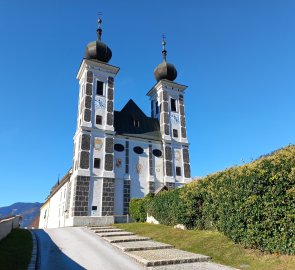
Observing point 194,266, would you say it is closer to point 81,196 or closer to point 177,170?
point 81,196

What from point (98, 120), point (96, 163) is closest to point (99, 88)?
point (98, 120)

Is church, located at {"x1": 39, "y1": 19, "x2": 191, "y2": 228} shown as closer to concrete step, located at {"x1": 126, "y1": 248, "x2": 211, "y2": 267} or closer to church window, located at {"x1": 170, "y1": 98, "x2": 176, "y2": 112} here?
church window, located at {"x1": 170, "y1": 98, "x2": 176, "y2": 112}

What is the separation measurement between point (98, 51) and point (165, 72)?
11.0 metres

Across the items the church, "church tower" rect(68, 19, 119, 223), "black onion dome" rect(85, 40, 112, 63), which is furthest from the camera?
"black onion dome" rect(85, 40, 112, 63)

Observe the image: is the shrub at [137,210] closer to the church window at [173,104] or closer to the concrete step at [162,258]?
the concrete step at [162,258]

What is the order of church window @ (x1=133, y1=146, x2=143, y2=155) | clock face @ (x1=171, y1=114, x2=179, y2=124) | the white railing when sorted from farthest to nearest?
clock face @ (x1=171, y1=114, x2=179, y2=124)
church window @ (x1=133, y1=146, x2=143, y2=155)
the white railing

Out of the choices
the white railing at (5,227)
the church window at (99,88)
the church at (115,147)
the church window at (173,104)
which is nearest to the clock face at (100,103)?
the church at (115,147)

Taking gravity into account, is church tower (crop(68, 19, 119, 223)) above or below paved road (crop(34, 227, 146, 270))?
above

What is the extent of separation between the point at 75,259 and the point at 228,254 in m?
6.56

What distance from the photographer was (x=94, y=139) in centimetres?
3416

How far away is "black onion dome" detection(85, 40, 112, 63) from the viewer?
37862 millimetres

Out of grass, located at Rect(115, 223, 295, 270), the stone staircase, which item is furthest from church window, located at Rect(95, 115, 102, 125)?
the stone staircase

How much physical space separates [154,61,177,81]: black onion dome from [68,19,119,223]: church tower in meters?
7.96

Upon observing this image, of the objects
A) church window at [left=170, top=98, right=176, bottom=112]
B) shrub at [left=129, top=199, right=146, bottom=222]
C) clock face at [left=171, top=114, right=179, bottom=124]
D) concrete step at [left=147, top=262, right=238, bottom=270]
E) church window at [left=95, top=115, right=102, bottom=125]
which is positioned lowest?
concrete step at [left=147, top=262, right=238, bottom=270]
